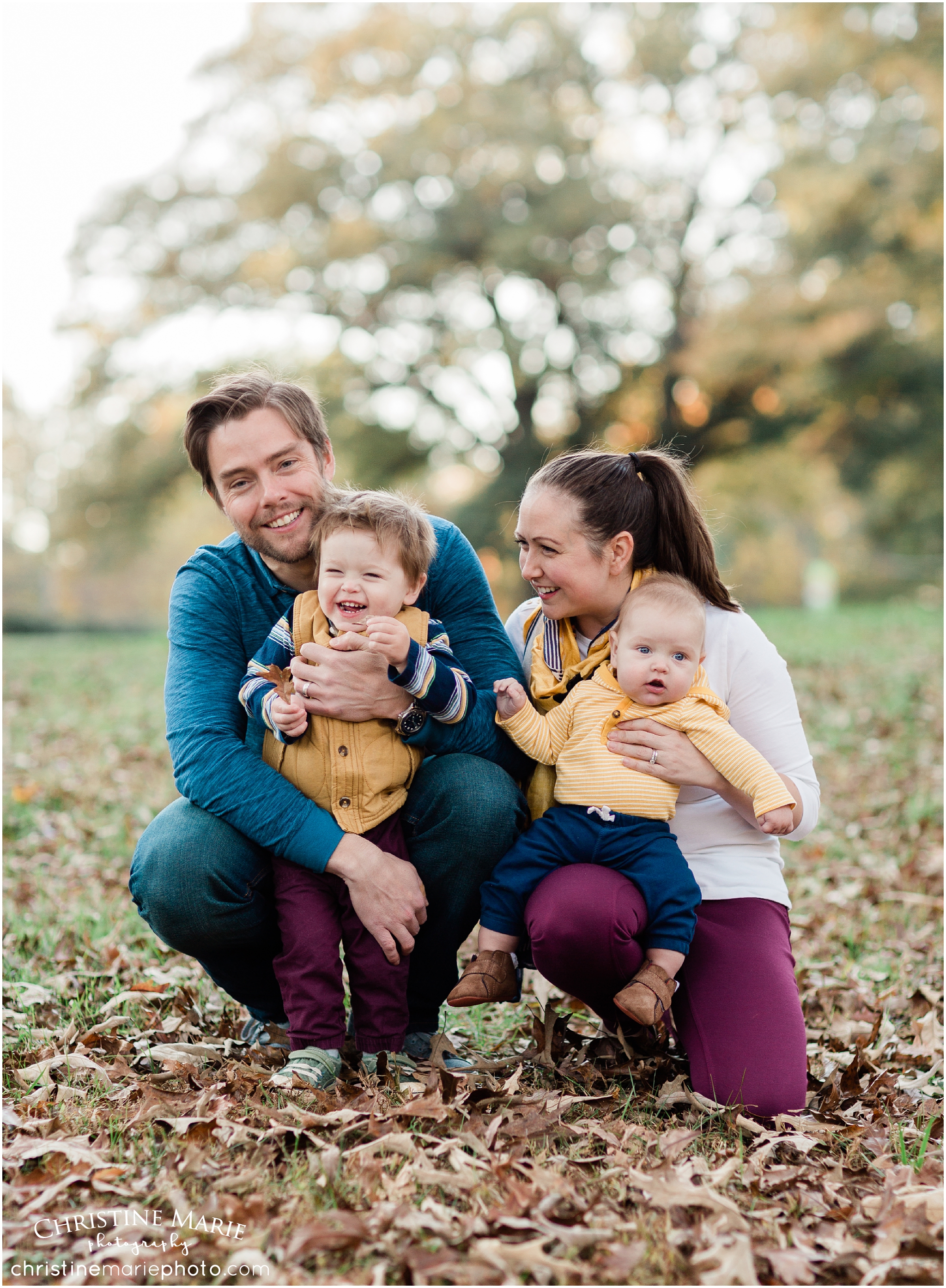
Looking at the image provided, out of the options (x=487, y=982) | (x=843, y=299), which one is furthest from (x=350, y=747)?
(x=843, y=299)

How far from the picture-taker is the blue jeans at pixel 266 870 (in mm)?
2826

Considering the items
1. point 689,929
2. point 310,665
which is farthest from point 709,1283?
point 310,665

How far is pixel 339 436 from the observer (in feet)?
63.1

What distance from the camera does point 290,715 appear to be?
2795mm

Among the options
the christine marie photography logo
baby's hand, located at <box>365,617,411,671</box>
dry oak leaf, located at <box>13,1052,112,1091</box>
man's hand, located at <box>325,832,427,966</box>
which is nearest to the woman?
man's hand, located at <box>325,832,427,966</box>

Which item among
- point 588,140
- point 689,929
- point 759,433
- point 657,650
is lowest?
point 689,929

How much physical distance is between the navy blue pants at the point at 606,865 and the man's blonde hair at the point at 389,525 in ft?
2.64

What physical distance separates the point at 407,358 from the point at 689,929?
18224 mm

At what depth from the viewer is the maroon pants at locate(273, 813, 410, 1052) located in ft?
9.08

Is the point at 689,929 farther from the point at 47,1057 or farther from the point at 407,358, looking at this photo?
the point at 407,358

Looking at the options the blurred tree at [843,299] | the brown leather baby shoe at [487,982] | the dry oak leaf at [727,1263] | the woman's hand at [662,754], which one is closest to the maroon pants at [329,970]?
the brown leather baby shoe at [487,982]

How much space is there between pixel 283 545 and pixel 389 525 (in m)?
0.39

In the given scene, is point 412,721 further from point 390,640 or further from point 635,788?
point 635,788

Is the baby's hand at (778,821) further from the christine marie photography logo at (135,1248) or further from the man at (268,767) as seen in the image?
the christine marie photography logo at (135,1248)
